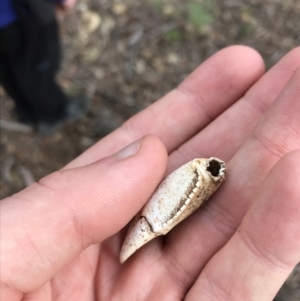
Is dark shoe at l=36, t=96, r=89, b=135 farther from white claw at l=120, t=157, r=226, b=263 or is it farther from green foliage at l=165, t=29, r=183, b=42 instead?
white claw at l=120, t=157, r=226, b=263

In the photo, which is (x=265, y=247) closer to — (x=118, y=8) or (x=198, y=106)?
(x=198, y=106)

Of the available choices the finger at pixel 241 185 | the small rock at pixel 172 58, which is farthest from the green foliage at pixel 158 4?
the finger at pixel 241 185

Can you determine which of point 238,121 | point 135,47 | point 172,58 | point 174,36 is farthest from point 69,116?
point 238,121

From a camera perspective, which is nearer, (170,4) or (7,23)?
(7,23)

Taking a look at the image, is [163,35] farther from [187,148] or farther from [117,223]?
[117,223]

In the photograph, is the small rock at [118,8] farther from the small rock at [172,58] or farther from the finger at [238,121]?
the finger at [238,121]

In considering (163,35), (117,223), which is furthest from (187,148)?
(163,35)
